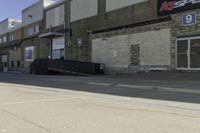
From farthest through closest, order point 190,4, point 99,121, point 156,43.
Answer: point 156,43 → point 190,4 → point 99,121

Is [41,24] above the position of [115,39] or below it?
above

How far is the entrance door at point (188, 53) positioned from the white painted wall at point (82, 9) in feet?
43.1

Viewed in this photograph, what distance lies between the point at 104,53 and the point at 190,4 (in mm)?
11745

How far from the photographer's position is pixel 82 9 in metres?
36.1

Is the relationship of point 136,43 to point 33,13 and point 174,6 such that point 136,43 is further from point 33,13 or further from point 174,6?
point 33,13

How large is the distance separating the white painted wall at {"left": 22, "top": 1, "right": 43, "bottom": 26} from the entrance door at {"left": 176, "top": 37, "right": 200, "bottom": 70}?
2828cm

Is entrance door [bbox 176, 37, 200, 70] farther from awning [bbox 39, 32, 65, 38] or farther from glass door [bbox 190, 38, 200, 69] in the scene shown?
awning [bbox 39, 32, 65, 38]

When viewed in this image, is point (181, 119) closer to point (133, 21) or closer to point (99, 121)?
point (99, 121)

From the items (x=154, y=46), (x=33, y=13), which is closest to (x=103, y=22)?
(x=154, y=46)

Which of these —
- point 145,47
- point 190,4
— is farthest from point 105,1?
point 190,4

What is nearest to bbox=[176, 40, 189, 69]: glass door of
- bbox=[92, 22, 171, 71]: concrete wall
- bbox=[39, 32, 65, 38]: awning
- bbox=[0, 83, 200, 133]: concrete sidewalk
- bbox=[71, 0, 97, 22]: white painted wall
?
bbox=[92, 22, 171, 71]: concrete wall

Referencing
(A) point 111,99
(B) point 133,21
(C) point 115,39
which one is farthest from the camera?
(C) point 115,39

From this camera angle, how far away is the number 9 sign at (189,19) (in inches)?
875

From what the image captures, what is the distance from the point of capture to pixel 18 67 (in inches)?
2136
